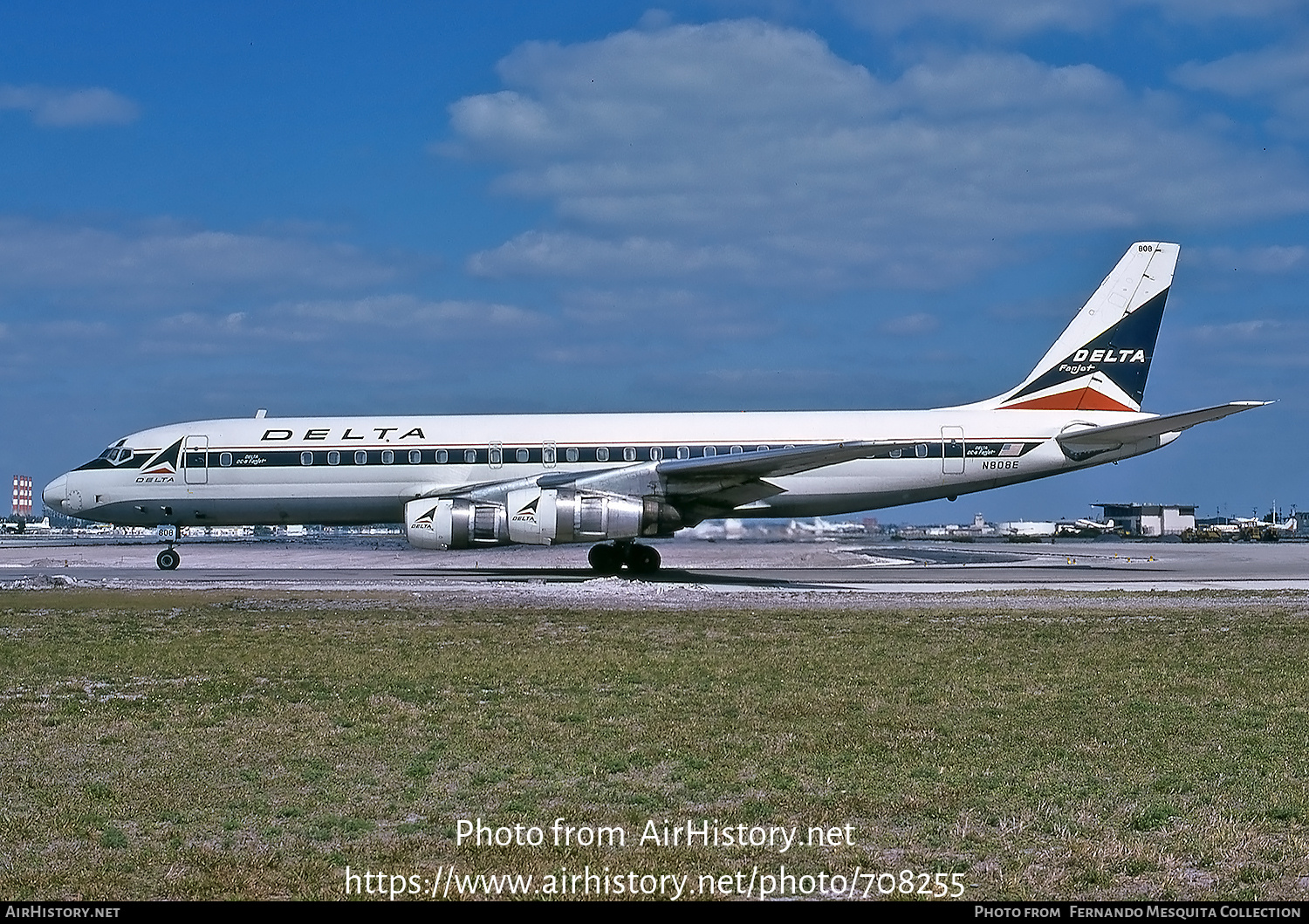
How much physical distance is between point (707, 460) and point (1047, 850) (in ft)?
68.0

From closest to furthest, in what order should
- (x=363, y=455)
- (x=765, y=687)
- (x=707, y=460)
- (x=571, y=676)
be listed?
(x=765, y=687), (x=571, y=676), (x=707, y=460), (x=363, y=455)

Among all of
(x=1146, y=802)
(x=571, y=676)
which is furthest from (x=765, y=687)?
(x=1146, y=802)

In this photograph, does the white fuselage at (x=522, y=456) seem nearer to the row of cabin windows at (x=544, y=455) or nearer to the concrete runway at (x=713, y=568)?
the row of cabin windows at (x=544, y=455)

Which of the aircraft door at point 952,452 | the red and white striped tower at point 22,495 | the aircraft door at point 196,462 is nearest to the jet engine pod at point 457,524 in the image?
the aircraft door at point 196,462

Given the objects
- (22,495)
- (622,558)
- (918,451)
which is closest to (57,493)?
(622,558)

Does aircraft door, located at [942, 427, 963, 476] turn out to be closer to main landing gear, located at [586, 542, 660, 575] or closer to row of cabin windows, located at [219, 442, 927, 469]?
row of cabin windows, located at [219, 442, 927, 469]

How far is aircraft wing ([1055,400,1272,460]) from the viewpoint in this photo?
27250 mm

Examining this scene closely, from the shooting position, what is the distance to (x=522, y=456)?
94.6 feet

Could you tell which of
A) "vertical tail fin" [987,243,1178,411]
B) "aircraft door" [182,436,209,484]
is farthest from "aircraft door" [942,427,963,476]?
"aircraft door" [182,436,209,484]

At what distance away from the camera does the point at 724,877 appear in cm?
527

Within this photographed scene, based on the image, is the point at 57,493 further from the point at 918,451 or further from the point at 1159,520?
the point at 1159,520

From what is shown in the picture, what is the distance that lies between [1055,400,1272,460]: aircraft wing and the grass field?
13446mm

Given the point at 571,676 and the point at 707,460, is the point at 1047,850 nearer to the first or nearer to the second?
the point at 571,676

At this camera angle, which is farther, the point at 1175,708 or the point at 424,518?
the point at 424,518
